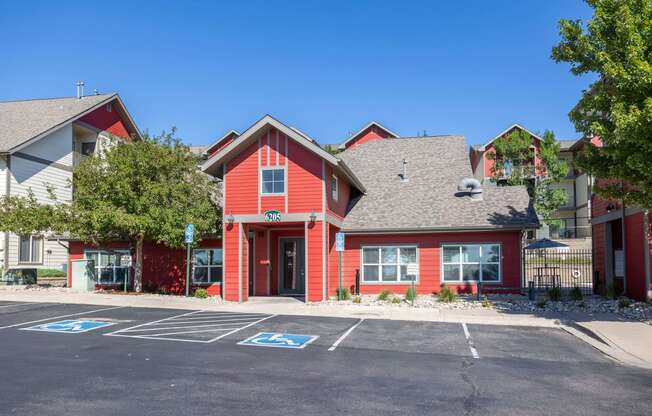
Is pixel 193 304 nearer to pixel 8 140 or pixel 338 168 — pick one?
pixel 338 168

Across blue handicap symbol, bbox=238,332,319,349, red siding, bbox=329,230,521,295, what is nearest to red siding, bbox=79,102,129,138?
red siding, bbox=329,230,521,295

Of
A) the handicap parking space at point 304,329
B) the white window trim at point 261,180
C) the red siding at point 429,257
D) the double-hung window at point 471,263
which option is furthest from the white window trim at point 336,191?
the handicap parking space at point 304,329

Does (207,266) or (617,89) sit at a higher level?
(617,89)

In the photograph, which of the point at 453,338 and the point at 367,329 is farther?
the point at 367,329

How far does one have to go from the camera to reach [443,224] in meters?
24.6

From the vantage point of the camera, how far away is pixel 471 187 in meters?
26.6

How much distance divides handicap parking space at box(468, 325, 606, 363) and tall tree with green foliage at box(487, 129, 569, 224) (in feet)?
96.6

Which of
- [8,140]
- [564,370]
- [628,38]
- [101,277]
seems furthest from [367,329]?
[8,140]

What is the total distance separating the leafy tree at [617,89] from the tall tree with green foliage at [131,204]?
14.1 metres

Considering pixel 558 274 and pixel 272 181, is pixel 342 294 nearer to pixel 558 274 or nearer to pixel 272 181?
pixel 272 181

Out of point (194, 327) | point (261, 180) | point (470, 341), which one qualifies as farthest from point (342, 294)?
point (470, 341)

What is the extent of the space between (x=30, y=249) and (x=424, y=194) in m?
20.9

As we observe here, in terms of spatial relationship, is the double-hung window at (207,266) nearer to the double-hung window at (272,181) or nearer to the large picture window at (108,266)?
the large picture window at (108,266)

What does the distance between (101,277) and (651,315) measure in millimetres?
22166
